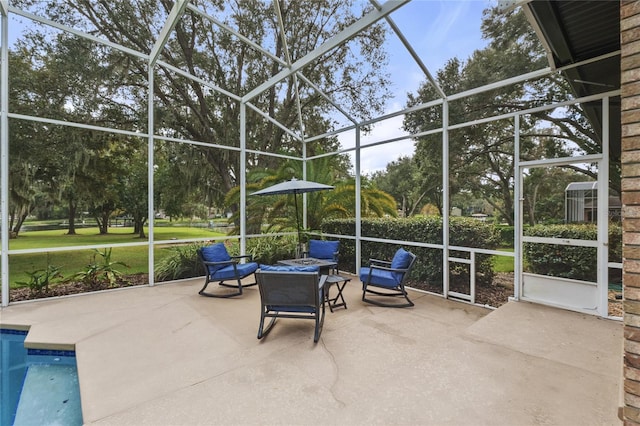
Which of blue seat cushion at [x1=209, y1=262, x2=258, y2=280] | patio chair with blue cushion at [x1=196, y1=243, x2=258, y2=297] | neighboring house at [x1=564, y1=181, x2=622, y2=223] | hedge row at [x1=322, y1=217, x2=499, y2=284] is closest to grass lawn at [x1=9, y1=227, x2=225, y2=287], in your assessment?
patio chair with blue cushion at [x1=196, y1=243, x2=258, y2=297]

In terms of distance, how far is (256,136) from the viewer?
8609mm

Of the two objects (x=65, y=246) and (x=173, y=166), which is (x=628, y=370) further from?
(x=173, y=166)

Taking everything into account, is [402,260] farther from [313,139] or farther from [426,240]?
[313,139]

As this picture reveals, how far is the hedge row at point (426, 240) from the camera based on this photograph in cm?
480

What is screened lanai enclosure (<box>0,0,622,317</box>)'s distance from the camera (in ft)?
13.2

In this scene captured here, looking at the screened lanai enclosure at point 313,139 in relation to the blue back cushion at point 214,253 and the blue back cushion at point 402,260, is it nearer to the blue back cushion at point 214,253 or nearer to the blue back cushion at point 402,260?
the blue back cushion at point 402,260

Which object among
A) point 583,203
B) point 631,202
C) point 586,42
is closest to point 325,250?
point 583,203

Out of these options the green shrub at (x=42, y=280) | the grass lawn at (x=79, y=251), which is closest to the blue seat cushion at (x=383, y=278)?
the grass lawn at (x=79, y=251)

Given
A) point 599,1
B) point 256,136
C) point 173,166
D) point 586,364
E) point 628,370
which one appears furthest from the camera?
point 256,136

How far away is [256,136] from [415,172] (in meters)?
4.88

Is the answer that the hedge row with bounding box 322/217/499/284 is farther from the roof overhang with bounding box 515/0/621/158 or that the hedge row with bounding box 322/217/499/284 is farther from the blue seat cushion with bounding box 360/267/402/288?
the roof overhang with bounding box 515/0/621/158

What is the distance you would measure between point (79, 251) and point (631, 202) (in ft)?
25.0

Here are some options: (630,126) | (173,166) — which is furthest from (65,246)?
(630,126)

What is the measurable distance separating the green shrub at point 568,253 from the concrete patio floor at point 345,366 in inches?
22.5
